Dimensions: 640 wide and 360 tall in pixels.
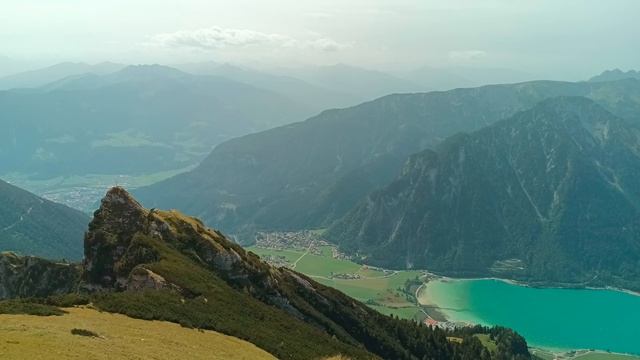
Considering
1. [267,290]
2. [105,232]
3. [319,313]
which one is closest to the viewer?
[105,232]

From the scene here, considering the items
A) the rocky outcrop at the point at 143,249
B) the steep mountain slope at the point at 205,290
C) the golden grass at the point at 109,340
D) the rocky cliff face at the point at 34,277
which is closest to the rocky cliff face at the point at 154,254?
the rocky outcrop at the point at 143,249

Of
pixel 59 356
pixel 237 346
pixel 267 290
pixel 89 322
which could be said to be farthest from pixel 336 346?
pixel 59 356

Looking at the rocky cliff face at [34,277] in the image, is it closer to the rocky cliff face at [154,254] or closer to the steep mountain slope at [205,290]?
the rocky cliff face at [154,254]

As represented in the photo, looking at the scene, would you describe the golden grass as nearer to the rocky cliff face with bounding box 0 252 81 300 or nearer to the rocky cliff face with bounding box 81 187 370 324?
the rocky cliff face with bounding box 81 187 370 324

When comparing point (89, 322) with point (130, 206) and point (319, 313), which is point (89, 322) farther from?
point (319, 313)

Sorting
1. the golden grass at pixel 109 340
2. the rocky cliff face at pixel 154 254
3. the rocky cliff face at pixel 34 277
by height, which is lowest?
the rocky cliff face at pixel 34 277

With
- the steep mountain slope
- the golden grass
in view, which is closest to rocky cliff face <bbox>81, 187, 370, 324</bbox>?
the steep mountain slope
